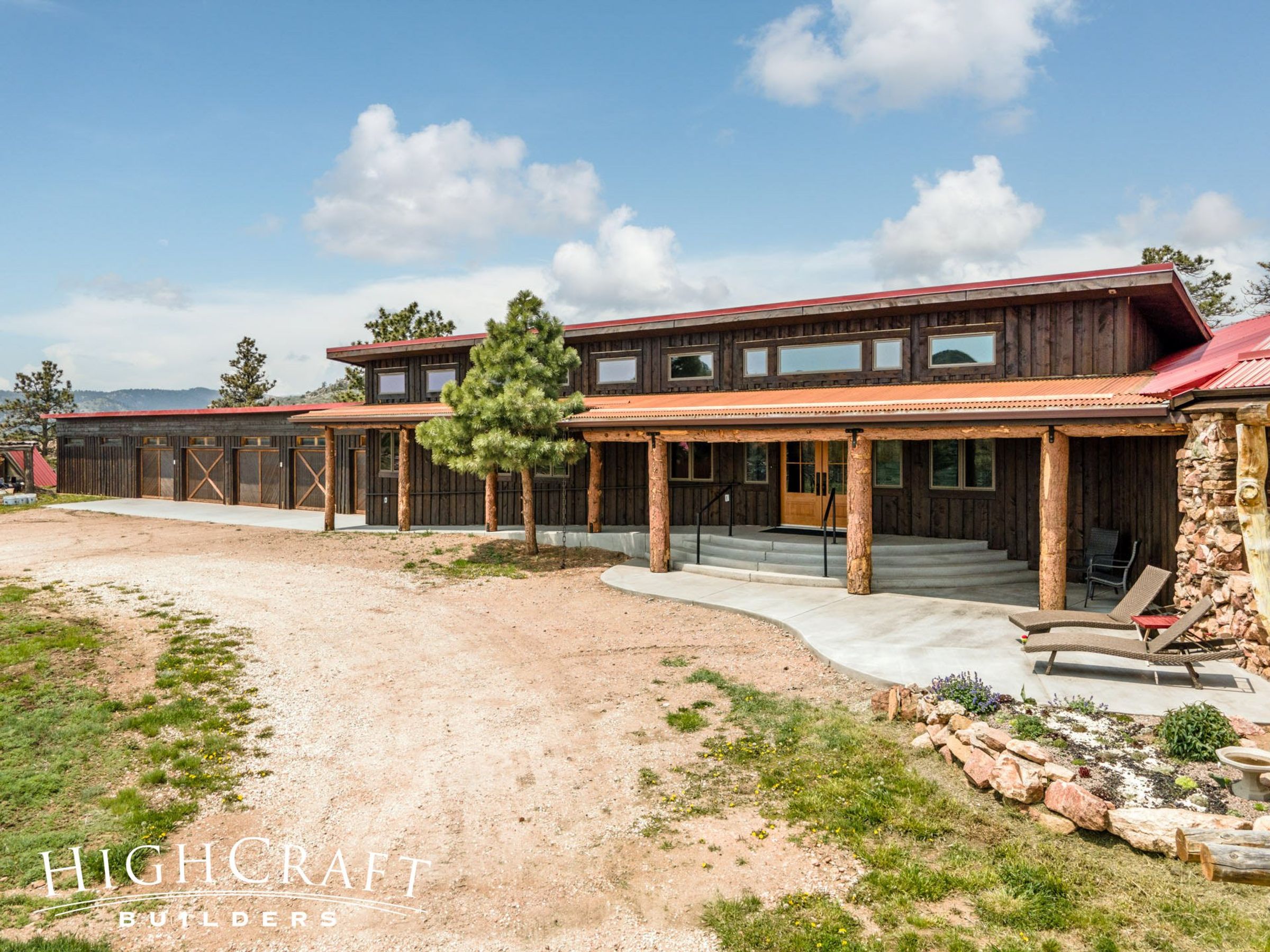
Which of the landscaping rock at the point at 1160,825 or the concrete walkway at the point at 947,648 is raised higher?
the concrete walkway at the point at 947,648

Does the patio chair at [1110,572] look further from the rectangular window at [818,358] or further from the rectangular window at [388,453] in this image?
the rectangular window at [388,453]

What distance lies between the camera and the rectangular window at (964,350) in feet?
43.4

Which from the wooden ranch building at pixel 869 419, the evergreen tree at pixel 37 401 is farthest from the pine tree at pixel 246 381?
the wooden ranch building at pixel 869 419

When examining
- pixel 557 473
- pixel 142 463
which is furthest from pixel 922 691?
pixel 142 463

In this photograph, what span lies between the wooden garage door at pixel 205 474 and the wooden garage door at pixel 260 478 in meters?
0.87

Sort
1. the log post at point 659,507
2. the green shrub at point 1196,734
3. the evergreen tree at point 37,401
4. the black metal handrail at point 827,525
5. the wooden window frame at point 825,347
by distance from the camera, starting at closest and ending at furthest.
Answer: the green shrub at point 1196,734 < the black metal handrail at point 827,525 < the log post at point 659,507 < the wooden window frame at point 825,347 < the evergreen tree at point 37,401

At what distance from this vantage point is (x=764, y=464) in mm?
15859

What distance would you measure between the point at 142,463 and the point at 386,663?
84.7ft

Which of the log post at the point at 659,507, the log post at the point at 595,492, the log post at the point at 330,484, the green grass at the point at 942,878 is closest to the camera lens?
the green grass at the point at 942,878

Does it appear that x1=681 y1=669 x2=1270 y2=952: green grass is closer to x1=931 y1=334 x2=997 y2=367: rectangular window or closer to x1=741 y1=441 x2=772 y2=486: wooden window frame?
x1=931 y1=334 x2=997 y2=367: rectangular window

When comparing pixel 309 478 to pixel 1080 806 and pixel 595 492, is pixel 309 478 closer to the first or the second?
pixel 595 492

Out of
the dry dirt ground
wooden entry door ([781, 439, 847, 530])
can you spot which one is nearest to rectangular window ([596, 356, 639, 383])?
wooden entry door ([781, 439, 847, 530])

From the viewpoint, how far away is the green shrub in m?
5.33

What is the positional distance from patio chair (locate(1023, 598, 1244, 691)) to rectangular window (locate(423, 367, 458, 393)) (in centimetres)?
1596
